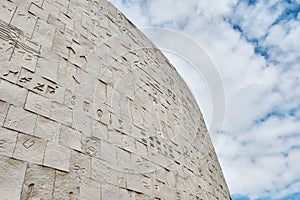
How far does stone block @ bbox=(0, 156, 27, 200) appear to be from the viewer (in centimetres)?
156

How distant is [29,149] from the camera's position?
1.81 m

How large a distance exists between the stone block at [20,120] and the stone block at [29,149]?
57 millimetres

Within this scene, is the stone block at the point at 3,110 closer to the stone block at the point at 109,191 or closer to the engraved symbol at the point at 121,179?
the stone block at the point at 109,191

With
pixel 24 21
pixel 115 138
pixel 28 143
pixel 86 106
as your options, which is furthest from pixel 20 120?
pixel 24 21

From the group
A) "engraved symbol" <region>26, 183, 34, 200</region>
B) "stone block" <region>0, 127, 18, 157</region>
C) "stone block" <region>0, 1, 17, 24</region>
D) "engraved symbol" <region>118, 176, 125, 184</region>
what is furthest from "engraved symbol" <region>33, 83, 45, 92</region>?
"engraved symbol" <region>118, 176, 125, 184</region>

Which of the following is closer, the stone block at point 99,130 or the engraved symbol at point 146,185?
the stone block at point 99,130

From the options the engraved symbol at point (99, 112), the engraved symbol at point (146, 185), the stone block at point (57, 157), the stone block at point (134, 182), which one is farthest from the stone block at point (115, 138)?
the stone block at point (57, 157)

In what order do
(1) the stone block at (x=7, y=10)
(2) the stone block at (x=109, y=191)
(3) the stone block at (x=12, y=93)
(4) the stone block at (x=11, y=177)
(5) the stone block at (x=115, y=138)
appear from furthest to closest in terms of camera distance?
(5) the stone block at (x=115, y=138), (1) the stone block at (x=7, y=10), (2) the stone block at (x=109, y=191), (3) the stone block at (x=12, y=93), (4) the stone block at (x=11, y=177)

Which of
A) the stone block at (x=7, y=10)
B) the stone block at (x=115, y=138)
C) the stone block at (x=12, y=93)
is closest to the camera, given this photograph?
the stone block at (x=12, y=93)

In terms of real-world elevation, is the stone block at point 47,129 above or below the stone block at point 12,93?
below

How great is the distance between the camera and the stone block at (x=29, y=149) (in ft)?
5.74

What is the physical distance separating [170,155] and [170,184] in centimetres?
50

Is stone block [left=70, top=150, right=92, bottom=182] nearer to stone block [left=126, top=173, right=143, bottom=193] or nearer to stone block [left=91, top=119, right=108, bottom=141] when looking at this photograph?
stone block [left=91, top=119, right=108, bottom=141]

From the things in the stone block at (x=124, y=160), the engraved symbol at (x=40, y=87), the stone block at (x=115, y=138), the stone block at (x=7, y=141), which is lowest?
the stone block at (x=7, y=141)
